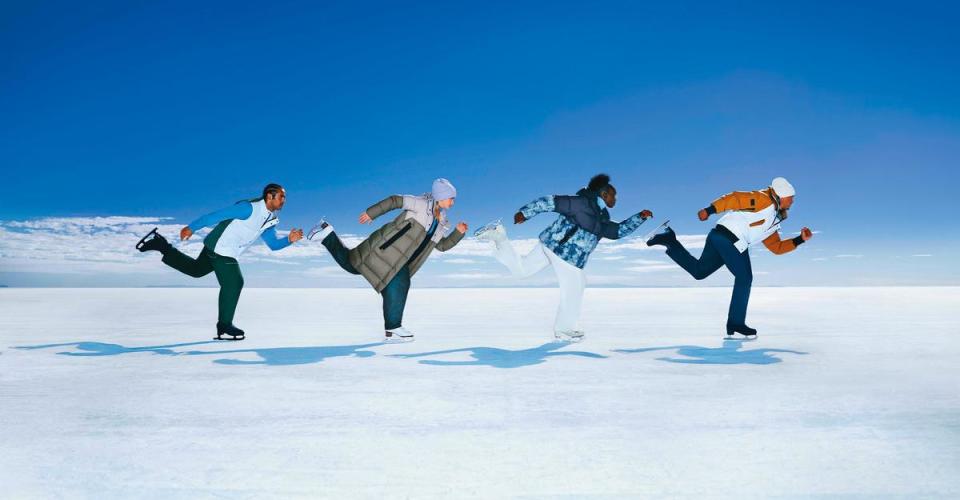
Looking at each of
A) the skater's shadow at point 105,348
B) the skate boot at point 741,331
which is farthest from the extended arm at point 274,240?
the skate boot at point 741,331

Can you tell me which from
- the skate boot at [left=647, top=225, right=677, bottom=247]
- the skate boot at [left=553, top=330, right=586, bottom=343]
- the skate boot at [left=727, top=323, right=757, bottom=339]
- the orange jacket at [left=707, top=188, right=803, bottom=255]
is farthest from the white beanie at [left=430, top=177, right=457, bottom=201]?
the skate boot at [left=727, top=323, right=757, bottom=339]

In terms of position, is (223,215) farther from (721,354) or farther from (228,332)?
(721,354)

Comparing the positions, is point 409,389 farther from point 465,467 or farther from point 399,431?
point 465,467

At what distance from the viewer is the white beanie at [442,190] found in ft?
23.6

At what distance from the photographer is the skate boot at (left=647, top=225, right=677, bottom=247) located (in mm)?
7605

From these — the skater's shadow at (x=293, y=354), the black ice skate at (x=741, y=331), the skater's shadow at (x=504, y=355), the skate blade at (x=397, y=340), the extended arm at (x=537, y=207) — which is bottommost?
the skater's shadow at (x=293, y=354)

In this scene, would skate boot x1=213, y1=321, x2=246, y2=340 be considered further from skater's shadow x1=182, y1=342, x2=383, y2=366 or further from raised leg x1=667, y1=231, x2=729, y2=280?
raised leg x1=667, y1=231, x2=729, y2=280

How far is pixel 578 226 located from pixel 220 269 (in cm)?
399

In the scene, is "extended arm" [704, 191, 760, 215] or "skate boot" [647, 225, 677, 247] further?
"skate boot" [647, 225, 677, 247]

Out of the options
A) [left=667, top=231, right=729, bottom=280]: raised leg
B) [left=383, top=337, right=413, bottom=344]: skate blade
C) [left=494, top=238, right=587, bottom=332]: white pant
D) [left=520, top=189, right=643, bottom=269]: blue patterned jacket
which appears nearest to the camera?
[left=383, top=337, right=413, bottom=344]: skate blade

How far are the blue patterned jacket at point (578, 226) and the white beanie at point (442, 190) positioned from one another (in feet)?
2.83

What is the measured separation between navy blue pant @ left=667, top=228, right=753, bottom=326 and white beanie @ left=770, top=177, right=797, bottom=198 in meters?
0.74

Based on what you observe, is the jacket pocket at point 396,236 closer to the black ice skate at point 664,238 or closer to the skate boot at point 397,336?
the skate boot at point 397,336

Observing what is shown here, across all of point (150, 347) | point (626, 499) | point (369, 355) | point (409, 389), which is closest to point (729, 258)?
point (369, 355)
